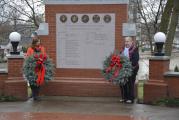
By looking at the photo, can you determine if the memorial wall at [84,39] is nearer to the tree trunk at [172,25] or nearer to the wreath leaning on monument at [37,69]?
the wreath leaning on monument at [37,69]

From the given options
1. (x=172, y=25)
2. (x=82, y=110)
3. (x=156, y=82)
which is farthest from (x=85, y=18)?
(x=172, y=25)

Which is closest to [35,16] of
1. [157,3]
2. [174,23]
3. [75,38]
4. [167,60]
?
[157,3]

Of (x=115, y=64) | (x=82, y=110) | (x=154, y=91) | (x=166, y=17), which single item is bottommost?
(x=82, y=110)

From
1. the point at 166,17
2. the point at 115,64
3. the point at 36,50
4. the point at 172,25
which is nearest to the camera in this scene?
the point at 115,64

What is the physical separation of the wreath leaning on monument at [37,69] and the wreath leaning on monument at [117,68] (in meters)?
1.47

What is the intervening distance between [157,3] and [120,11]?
41.8 ft

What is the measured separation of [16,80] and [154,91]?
351 centimetres

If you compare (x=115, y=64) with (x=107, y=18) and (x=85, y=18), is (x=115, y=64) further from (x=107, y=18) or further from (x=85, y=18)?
(x=85, y=18)

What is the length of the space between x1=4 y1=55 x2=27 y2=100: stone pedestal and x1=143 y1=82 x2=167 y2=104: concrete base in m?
3.10

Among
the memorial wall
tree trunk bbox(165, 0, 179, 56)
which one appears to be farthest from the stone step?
tree trunk bbox(165, 0, 179, 56)

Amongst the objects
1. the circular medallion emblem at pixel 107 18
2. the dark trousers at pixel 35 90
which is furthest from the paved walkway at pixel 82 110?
the circular medallion emblem at pixel 107 18

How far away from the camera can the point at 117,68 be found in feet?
39.9

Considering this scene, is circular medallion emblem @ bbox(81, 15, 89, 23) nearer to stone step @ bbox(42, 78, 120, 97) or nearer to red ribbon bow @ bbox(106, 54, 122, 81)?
red ribbon bow @ bbox(106, 54, 122, 81)

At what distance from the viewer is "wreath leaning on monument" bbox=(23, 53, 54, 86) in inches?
480
